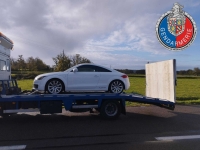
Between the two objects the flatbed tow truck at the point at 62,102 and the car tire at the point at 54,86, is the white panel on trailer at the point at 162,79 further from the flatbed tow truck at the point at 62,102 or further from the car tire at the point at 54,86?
the car tire at the point at 54,86

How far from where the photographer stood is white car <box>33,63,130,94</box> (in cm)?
866

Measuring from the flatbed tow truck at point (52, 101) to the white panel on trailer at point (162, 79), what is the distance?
54 cm

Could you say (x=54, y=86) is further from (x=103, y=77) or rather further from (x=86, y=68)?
(x=103, y=77)

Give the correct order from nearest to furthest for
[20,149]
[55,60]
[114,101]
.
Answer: [20,149] → [114,101] → [55,60]

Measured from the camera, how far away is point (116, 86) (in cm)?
925

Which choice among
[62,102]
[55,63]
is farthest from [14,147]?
[55,63]

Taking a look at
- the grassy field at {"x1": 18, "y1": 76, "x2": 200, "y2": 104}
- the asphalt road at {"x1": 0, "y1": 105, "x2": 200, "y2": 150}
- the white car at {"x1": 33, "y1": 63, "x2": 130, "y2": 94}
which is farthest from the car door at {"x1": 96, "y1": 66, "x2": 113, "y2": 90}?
the grassy field at {"x1": 18, "y1": 76, "x2": 200, "y2": 104}

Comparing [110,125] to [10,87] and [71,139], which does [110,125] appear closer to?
[71,139]

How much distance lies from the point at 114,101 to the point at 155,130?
7.02ft

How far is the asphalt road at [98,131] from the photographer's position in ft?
18.3

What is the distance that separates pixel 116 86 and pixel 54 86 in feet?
7.91

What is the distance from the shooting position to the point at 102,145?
5562 millimetres

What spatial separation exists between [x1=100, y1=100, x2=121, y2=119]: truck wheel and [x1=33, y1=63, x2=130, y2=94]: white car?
69 cm

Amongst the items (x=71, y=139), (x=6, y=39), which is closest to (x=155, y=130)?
(x=71, y=139)
